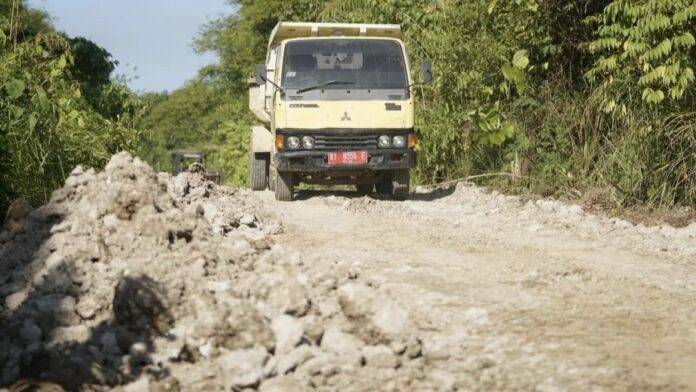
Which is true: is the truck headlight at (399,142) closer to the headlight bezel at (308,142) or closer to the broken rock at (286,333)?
the headlight bezel at (308,142)

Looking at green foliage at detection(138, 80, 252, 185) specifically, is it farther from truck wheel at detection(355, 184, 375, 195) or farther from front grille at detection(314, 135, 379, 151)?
front grille at detection(314, 135, 379, 151)

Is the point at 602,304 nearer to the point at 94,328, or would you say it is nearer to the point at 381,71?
the point at 94,328

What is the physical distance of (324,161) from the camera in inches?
558

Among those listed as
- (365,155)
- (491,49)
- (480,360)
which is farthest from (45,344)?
Result: (491,49)

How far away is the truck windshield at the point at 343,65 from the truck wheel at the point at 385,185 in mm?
1500

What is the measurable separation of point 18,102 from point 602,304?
277 inches

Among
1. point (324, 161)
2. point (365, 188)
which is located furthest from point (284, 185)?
point (365, 188)

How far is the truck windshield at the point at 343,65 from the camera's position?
1427 cm

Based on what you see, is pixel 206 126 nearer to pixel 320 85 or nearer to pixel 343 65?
pixel 343 65

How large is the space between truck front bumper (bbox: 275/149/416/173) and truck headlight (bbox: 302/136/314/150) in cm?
8

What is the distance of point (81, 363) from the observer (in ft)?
16.1

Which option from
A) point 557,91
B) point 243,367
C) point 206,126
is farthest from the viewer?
point 206,126

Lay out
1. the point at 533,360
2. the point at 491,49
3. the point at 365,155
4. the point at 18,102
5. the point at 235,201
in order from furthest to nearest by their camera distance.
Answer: the point at 491,49 → the point at 365,155 → the point at 235,201 → the point at 18,102 → the point at 533,360

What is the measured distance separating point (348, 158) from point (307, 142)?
60 centimetres
